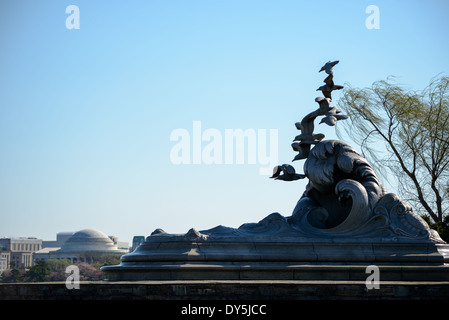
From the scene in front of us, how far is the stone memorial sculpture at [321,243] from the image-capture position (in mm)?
13797

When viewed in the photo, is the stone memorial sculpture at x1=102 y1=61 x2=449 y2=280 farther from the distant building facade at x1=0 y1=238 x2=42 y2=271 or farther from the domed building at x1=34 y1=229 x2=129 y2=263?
the distant building facade at x1=0 y1=238 x2=42 y2=271

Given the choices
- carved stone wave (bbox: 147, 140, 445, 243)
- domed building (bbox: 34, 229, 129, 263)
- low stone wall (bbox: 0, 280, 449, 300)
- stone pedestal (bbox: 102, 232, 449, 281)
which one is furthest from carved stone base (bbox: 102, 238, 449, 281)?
domed building (bbox: 34, 229, 129, 263)

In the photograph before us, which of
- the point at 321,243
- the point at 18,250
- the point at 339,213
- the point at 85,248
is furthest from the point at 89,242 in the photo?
the point at 321,243

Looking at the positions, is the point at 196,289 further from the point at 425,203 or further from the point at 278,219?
the point at 425,203

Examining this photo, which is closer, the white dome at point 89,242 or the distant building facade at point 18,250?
the distant building facade at point 18,250

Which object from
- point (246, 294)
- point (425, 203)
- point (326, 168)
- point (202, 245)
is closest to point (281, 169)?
point (326, 168)

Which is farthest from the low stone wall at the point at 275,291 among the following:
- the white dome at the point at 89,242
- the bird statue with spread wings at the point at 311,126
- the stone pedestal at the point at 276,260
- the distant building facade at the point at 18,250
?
the white dome at the point at 89,242

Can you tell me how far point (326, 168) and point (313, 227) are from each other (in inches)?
48.3

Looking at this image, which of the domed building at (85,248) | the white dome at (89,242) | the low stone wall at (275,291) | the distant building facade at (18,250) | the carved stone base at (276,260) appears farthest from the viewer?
the white dome at (89,242)

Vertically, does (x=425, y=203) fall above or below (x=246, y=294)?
above

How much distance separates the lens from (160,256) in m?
14.0

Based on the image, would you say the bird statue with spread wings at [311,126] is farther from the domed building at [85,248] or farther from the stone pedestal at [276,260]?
the domed building at [85,248]

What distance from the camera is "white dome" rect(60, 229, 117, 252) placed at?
131500 mm
